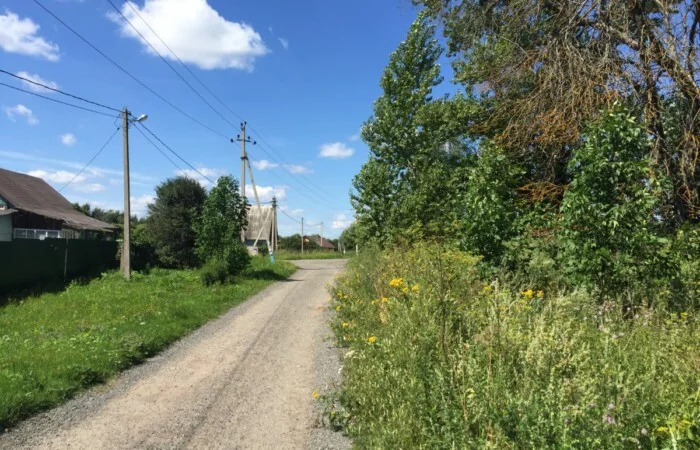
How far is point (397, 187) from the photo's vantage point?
55.6ft

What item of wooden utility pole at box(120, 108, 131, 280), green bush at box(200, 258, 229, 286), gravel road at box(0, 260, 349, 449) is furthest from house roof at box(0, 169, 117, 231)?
gravel road at box(0, 260, 349, 449)

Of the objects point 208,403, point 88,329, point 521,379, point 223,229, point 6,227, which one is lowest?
point 208,403

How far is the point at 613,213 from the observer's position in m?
5.11

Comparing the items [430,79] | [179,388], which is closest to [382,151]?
[430,79]

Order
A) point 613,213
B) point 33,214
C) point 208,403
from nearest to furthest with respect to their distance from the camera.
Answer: point 613,213 → point 208,403 → point 33,214

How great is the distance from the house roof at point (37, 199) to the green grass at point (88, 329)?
1305 centimetres

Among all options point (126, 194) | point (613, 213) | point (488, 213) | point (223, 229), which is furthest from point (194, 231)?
point (613, 213)

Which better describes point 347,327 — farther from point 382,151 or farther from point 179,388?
point 382,151

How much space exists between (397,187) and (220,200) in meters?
7.78

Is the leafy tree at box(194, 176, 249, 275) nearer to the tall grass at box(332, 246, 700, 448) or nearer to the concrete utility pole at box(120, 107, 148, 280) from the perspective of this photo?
the concrete utility pole at box(120, 107, 148, 280)

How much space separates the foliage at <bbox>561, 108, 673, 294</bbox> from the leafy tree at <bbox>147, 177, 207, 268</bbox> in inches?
793

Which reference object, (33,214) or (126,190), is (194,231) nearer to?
(126,190)

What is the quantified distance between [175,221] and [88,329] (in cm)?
1589

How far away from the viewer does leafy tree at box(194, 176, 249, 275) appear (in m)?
18.8
